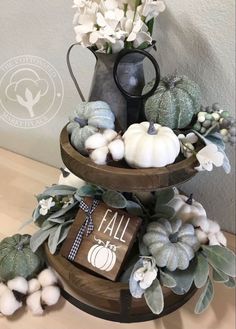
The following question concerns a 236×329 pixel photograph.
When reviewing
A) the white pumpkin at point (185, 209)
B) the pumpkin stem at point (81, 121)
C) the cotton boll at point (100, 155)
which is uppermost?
the pumpkin stem at point (81, 121)

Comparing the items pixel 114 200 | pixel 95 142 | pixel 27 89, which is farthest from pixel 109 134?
pixel 27 89

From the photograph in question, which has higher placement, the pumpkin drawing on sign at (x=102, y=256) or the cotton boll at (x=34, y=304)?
the pumpkin drawing on sign at (x=102, y=256)

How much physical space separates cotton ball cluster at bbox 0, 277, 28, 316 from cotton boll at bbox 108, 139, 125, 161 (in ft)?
1.08

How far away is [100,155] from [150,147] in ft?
0.26

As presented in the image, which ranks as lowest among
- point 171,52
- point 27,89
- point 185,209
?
point 185,209

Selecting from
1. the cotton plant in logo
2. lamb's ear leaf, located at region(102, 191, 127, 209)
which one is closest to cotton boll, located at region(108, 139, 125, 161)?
lamb's ear leaf, located at region(102, 191, 127, 209)

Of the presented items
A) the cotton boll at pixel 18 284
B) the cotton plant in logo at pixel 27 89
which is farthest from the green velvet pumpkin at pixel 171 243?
the cotton plant in logo at pixel 27 89

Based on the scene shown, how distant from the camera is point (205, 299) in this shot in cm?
61

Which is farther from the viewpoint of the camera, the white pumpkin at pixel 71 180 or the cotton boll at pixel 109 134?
the white pumpkin at pixel 71 180

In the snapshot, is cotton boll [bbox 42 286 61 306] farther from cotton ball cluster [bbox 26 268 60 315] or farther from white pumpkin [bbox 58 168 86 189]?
white pumpkin [bbox 58 168 86 189]

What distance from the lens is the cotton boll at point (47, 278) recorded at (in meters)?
0.70

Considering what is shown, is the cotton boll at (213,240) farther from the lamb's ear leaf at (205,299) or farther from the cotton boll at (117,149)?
the cotton boll at (117,149)

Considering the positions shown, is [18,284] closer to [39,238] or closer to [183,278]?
[39,238]

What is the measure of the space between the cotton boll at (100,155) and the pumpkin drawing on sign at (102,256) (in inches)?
6.8
